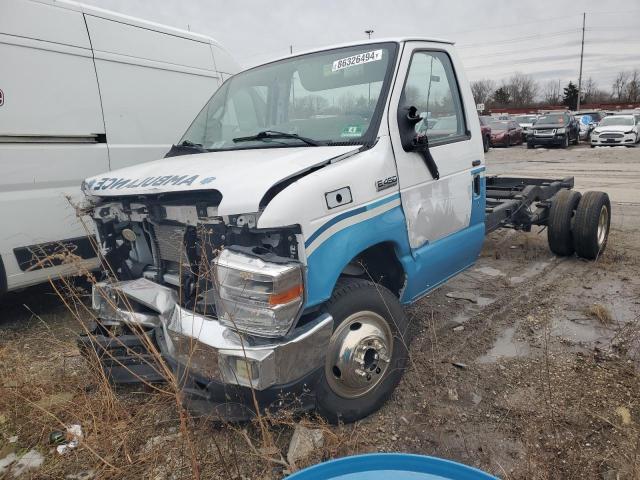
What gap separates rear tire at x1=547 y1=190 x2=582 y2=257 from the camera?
5578 mm

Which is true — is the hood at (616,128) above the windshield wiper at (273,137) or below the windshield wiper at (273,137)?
below

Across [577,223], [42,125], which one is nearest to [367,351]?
[42,125]

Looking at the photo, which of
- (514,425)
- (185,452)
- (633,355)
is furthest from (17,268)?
(633,355)

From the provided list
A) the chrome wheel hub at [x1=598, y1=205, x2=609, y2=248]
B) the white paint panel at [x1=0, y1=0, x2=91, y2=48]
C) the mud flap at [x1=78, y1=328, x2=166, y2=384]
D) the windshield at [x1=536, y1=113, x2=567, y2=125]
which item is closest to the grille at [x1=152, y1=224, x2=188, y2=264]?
the mud flap at [x1=78, y1=328, x2=166, y2=384]

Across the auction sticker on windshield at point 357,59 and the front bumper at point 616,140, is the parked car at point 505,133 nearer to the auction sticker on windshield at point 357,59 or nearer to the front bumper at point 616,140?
the front bumper at point 616,140

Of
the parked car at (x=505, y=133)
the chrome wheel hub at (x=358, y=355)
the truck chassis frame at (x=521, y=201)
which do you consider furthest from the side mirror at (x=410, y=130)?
the parked car at (x=505, y=133)

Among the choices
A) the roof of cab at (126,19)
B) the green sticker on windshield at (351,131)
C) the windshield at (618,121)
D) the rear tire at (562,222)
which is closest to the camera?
the green sticker on windshield at (351,131)

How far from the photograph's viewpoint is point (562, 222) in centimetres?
557

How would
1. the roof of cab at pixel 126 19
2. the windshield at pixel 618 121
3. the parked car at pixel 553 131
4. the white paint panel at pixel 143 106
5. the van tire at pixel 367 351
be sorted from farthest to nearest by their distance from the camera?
the parked car at pixel 553 131
the windshield at pixel 618 121
the white paint panel at pixel 143 106
the roof of cab at pixel 126 19
the van tire at pixel 367 351

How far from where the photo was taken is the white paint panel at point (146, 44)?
4.70 m

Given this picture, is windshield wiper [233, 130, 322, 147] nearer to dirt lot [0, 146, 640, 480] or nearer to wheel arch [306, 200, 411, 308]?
wheel arch [306, 200, 411, 308]

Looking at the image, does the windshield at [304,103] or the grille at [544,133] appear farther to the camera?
the grille at [544,133]

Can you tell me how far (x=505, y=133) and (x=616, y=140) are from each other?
204 inches

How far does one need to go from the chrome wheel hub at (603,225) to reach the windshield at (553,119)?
68.6 ft
